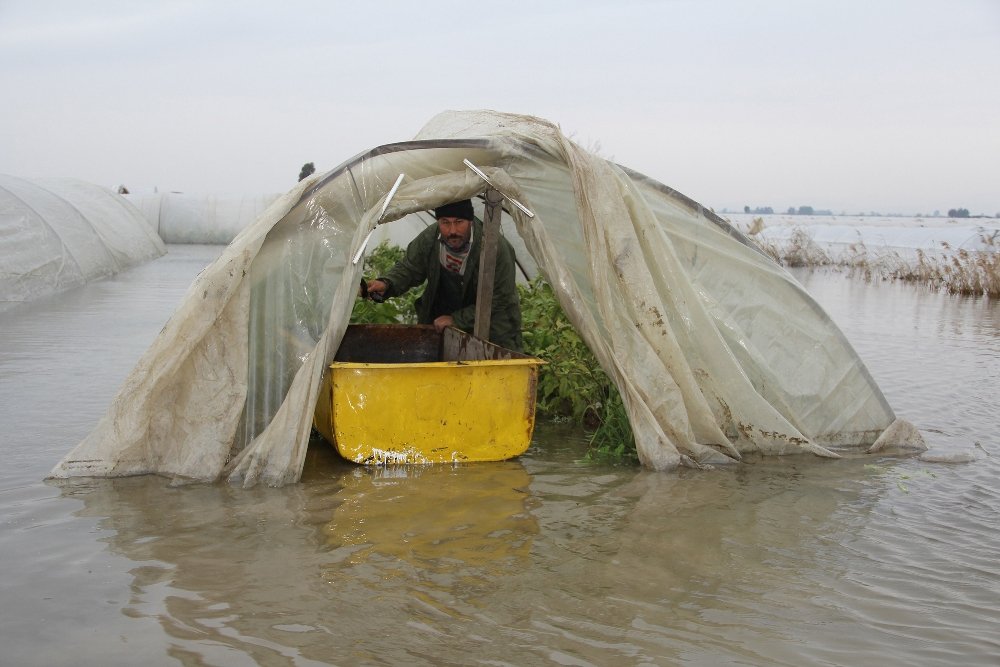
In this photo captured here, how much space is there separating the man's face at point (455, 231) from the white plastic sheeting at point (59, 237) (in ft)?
24.8

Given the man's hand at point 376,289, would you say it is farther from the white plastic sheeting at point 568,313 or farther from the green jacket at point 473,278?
the white plastic sheeting at point 568,313

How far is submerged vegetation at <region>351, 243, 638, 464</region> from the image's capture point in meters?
5.85

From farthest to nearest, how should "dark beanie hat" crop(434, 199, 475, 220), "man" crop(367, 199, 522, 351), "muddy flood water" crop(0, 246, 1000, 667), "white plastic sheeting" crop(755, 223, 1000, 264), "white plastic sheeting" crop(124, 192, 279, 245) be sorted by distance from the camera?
"white plastic sheeting" crop(124, 192, 279, 245) → "white plastic sheeting" crop(755, 223, 1000, 264) → "man" crop(367, 199, 522, 351) → "dark beanie hat" crop(434, 199, 475, 220) → "muddy flood water" crop(0, 246, 1000, 667)

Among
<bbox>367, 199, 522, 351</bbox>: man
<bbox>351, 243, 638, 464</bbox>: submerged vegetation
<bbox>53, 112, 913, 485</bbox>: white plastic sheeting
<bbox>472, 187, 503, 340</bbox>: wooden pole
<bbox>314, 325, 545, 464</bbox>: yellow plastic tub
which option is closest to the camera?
<bbox>53, 112, 913, 485</bbox>: white plastic sheeting

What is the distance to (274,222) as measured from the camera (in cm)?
502

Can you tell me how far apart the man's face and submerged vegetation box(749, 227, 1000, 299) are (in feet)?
18.2

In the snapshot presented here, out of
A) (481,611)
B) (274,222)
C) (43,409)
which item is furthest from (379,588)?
(43,409)

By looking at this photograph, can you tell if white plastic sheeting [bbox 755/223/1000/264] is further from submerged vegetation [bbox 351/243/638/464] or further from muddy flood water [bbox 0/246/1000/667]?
muddy flood water [bbox 0/246/1000/667]

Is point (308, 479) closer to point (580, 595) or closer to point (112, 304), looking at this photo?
point (580, 595)

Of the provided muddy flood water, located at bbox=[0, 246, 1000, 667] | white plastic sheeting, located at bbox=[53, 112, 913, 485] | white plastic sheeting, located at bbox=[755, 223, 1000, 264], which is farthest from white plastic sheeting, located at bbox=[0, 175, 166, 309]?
white plastic sheeting, located at bbox=[755, 223, 1000, 264]

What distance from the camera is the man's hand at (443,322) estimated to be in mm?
6438

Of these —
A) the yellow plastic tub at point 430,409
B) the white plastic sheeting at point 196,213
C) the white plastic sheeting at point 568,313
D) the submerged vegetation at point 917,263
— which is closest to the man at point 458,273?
the white plastic sheeting at point 568,313

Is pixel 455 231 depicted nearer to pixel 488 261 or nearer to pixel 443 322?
pixel 488 261

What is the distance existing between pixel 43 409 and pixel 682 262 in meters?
4.26
